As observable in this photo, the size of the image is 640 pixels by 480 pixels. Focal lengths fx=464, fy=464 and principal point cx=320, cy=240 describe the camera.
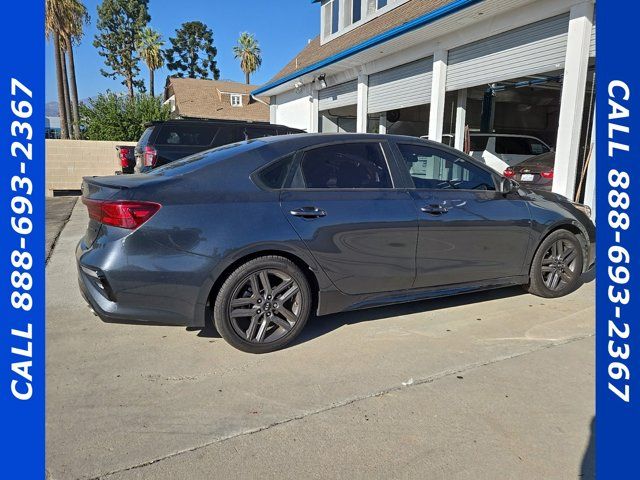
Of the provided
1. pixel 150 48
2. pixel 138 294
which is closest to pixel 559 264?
pixel 138 294

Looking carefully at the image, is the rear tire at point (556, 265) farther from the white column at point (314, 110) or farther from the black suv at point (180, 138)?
the white column at point (314, 110)

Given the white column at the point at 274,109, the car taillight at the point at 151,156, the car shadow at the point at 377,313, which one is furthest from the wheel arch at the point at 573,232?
the white column at the point at 274,109

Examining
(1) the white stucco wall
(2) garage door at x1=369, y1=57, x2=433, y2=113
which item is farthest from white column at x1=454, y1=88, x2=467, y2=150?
(1) the white stucco wall

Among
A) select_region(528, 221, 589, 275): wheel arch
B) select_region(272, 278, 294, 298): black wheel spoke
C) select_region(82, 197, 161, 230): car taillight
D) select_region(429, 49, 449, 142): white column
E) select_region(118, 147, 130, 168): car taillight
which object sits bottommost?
select_region(272, 278, 294, 298): black wheel spoke

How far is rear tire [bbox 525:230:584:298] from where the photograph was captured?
15.7 feet

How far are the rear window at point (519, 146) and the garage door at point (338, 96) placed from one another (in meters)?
4.71

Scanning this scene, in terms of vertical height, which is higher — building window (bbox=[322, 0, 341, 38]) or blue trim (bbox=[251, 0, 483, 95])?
building window (bbox=[322, 0, 341, 38])

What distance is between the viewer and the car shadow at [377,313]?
4020 mm

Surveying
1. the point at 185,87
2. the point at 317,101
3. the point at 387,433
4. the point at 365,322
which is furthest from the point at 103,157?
the point at 185,87

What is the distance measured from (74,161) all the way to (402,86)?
1137 centimetres

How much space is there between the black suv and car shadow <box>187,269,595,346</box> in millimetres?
5796

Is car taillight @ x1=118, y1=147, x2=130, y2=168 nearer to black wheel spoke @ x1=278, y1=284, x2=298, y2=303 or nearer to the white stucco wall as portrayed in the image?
the white stucco wall

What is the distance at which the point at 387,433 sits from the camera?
2619 mm
